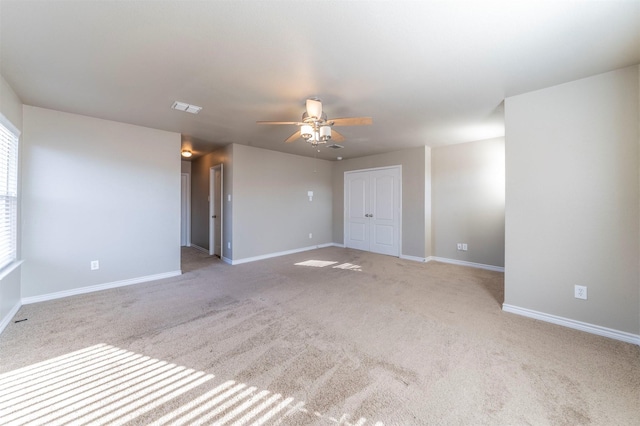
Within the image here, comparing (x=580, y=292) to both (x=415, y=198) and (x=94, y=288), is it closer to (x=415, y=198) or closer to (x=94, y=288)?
(x=415, y=198)

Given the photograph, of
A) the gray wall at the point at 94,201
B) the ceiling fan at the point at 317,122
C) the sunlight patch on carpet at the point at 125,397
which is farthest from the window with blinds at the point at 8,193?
the ceiling fan at the point at 317,122

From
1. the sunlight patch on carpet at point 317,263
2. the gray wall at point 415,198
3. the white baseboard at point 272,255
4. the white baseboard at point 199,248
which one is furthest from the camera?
the white baseboard at point 199,248

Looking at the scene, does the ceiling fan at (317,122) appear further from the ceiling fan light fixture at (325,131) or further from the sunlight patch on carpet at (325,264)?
the sunlight patch on carpet at (325,264)

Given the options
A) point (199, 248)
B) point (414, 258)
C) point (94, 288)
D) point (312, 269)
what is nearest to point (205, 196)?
point (199, 248)

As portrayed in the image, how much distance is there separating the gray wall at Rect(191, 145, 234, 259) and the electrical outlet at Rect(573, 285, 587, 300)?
5.03 meters

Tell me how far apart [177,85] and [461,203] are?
→ 5.12 metres

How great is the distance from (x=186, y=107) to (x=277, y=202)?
2.97m

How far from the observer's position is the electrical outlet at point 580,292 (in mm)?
2490

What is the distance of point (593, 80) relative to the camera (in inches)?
95.3

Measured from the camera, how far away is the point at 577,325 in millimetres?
2514

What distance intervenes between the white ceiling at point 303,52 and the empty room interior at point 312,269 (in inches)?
0.8

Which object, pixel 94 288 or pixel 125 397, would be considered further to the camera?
pixel 94 288

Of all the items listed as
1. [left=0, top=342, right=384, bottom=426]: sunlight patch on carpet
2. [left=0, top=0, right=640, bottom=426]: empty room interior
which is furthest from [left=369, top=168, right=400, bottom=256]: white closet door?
[left=0, top=342, right=384, bottom=426]: sunlight patch on carpet

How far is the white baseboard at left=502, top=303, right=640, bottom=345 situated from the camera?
2.29m
